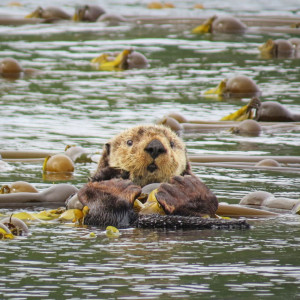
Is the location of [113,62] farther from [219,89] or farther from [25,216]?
[25,216]

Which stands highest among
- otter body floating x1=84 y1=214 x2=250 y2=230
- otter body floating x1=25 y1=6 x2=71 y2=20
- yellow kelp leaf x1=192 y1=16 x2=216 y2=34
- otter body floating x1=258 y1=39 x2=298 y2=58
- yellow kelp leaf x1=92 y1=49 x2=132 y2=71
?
otter body floating x1=25 y1=6 x2=71 y2=20

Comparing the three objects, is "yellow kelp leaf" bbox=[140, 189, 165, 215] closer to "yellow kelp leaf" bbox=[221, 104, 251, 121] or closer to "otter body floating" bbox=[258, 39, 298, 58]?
"yellow kelp leaf" bbox=[221, 104, 251, 121]

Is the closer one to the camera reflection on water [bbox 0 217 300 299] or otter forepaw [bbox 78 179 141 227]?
reflection on water [bbox 0 217 300 299]

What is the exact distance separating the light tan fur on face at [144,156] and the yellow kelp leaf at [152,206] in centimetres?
12

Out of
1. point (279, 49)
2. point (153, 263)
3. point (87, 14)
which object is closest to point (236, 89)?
point (279, 49)

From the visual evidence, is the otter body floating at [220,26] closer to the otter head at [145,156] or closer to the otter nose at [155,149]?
the otter head at [145,156]

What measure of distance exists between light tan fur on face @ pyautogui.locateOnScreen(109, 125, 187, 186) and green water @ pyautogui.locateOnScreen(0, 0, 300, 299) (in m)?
0.36

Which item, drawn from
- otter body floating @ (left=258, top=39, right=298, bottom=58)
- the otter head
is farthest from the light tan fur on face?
otter body floating @ (left=258, top=39, right=298, bottom=58)

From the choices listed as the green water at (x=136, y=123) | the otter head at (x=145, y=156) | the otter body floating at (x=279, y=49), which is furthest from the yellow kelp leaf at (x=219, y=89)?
the otter head at (x=145, y=156)

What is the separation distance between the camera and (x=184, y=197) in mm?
5211

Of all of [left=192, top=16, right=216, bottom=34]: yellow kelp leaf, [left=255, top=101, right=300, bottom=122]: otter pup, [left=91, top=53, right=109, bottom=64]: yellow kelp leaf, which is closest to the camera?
[left=255, top=101, right=300, bottom=122]: otter pup

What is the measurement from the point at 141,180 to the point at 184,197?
382mm

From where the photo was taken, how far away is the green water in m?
4.20

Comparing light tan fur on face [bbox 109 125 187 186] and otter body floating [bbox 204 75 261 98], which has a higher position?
otter body floating [bbox 204 75 261 98]
